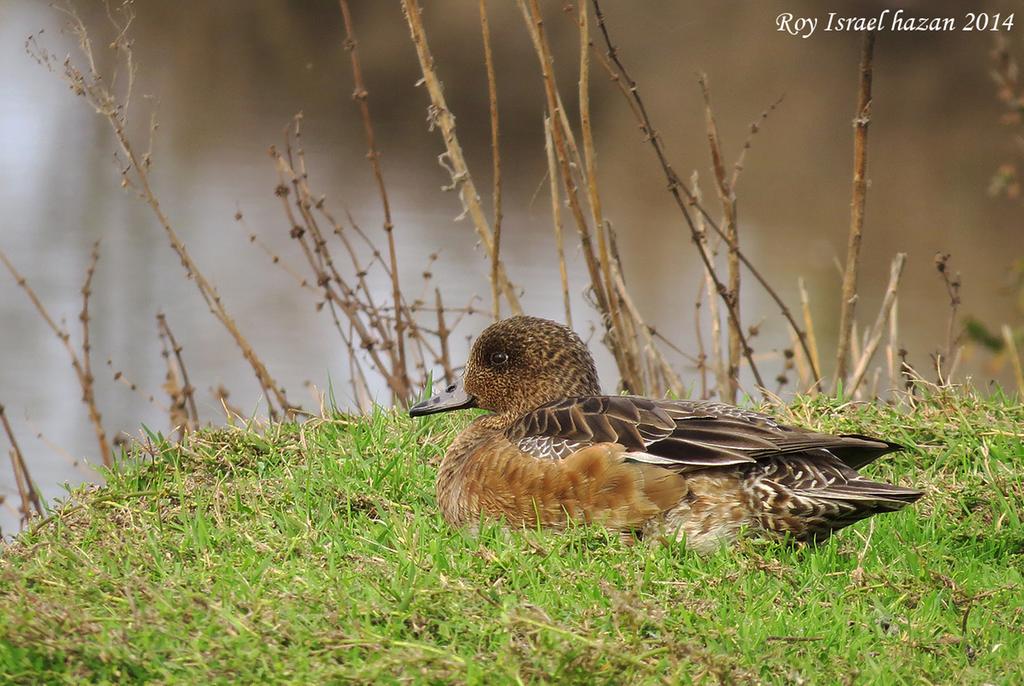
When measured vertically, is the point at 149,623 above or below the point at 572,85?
below

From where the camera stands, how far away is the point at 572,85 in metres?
13.4

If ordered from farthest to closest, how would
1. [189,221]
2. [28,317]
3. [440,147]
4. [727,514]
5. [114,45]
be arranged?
1. [440,147]
2. [189,221]
3. [28,317]
4. [114,45]
5. [727,514]

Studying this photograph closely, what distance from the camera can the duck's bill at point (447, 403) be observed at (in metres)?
4.41

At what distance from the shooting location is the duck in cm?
361

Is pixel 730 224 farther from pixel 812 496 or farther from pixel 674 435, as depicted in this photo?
pixel 812 496

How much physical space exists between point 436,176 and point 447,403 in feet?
26.4

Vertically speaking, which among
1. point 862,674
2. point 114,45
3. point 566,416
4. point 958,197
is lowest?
point 862,674

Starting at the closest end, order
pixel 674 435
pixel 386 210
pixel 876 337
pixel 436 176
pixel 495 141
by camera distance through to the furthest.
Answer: pixel 674 435, pixel 495 141, pixel 876 337, pixel 386 210, pixel 436 176

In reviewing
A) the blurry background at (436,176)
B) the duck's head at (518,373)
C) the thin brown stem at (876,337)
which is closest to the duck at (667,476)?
the duck's head at (518,373)

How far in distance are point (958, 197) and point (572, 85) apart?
4.26m

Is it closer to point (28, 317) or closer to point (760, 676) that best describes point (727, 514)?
point (760, 676)

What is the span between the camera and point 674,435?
147 inches

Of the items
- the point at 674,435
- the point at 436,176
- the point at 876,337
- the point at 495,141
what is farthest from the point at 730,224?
the point at 436,176

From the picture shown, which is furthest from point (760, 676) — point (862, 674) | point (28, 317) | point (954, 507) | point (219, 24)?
point (219, 24)
